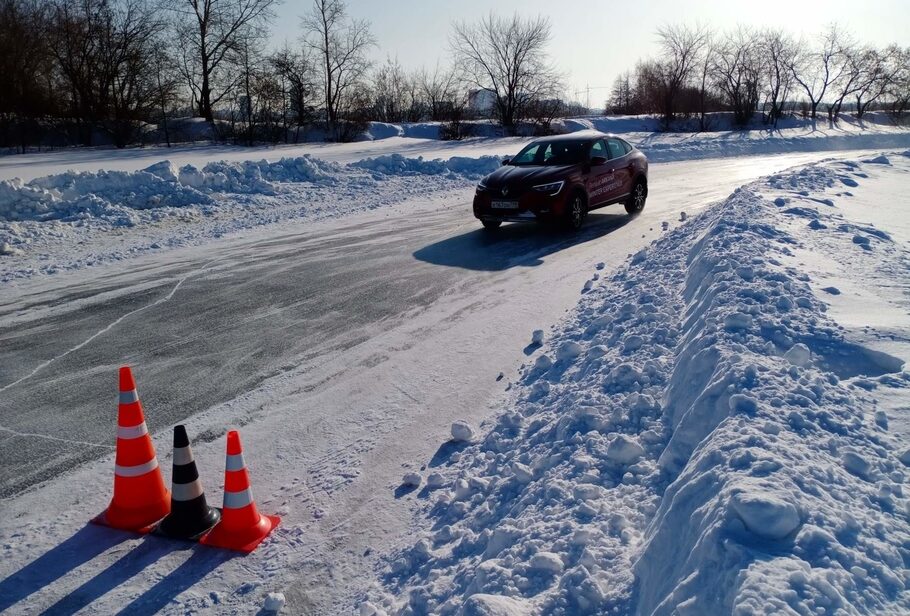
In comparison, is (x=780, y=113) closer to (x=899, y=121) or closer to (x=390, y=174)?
(x=899, y=121)

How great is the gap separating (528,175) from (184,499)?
8745 millimetres

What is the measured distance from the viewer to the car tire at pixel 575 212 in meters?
11.3

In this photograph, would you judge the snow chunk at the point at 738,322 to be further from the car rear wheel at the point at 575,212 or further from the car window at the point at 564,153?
the car window at the point at 564,153

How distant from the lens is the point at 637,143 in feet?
99.8

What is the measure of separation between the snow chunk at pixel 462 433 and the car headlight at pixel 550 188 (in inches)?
281

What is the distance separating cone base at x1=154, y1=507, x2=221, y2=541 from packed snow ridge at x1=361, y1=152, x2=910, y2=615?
121cm

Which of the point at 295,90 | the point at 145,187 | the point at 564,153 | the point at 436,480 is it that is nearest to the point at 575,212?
the point at 564,153

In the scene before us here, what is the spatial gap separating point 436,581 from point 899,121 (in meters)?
54.2

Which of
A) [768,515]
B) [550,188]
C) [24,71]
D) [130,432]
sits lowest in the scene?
[130,432]

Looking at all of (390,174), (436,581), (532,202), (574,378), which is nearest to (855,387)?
(574,378)

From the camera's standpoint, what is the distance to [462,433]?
4633 mm

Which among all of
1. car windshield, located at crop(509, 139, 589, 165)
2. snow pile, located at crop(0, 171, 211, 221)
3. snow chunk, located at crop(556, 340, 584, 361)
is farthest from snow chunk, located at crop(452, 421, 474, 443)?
snow pile, located at crop(0, 171, 211, 221)

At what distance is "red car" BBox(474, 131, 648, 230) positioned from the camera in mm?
11102

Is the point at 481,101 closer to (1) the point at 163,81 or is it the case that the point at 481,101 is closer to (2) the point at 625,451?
(1) the point at 163,81
